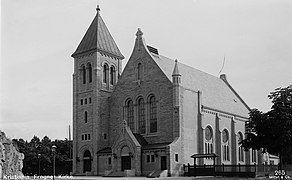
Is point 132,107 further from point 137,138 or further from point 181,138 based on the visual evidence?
point 181,138

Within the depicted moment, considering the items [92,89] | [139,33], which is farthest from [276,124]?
[92,89]

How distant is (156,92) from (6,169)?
2617 centimetres

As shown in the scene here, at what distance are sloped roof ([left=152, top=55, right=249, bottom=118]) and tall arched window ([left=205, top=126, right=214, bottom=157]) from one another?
3.95 meters

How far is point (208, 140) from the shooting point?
6962 cm

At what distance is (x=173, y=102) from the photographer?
6362 cm

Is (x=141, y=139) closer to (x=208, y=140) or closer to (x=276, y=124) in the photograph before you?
(x=208, y=140)

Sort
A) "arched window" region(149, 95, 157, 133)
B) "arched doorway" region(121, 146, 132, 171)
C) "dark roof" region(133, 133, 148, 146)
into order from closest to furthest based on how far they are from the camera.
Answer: "arched doorway" region(121, 146, 132, 171) → "dark roof" region(133, 133, 148, 146) → "arched window" region(149, 95, 157, 133)

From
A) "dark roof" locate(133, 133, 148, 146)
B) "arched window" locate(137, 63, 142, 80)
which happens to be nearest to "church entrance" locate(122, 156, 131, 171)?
"dark roof" locate(133, 133, 148, 146)

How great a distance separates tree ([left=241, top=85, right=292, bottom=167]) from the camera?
52094 millimetres

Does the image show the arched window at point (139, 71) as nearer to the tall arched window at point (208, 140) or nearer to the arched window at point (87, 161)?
the tall arched window at point (208, 140)

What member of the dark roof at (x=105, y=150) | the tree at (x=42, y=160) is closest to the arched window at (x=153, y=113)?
the dark roof at (x=105, y=150)

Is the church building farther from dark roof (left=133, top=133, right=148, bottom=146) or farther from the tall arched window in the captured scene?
dark roof (left=133, top=133, right=148, bottom=146)

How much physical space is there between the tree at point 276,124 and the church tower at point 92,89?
25262mm

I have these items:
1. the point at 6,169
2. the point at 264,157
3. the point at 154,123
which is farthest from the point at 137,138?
the point at 264,157
